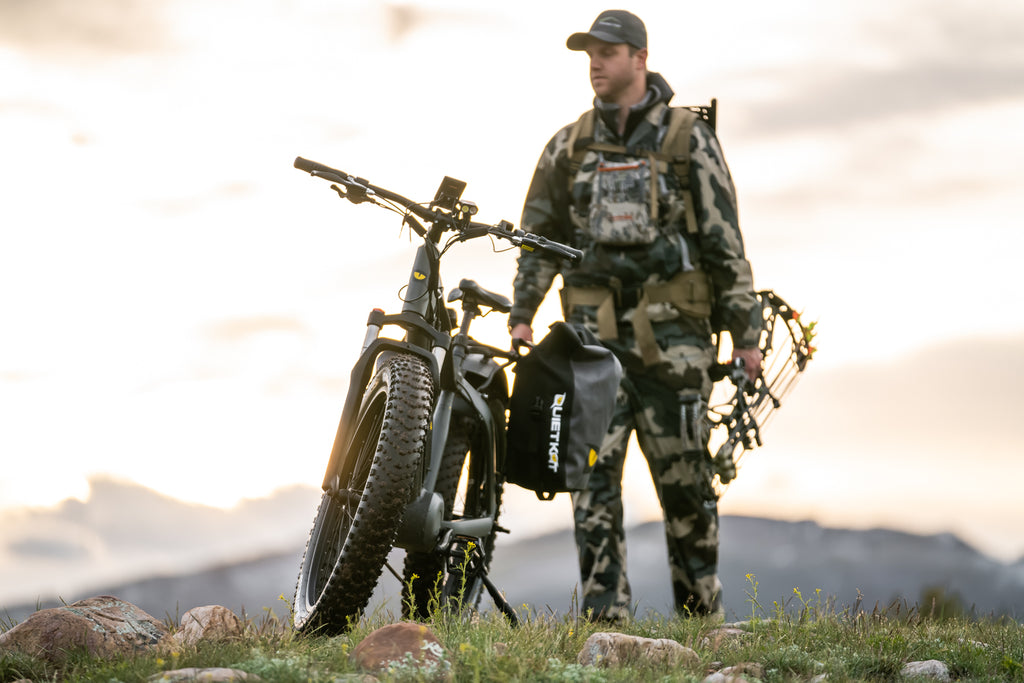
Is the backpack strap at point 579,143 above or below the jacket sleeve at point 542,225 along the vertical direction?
above

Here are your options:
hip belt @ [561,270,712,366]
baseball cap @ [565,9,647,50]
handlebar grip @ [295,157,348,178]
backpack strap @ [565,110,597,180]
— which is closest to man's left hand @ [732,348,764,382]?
hip belt @ [561,270,712,366]

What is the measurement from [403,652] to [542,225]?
3642mm

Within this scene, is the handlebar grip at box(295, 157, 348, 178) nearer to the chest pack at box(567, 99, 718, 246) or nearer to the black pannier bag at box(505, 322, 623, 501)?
the black pannier bag at box(505, 322, 623, 501)

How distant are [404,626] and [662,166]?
369 centimetres

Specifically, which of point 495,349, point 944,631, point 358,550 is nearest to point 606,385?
point 495,349

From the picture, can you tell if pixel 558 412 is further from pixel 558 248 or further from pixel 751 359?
pixel 751 359

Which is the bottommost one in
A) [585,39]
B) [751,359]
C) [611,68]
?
[751,359]

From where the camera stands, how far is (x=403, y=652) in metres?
4.70

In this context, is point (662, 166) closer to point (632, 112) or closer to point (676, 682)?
point (632, 112)

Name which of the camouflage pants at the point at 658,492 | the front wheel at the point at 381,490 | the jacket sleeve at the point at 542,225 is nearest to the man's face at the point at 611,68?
the jacket sleeve at the point at 542,225

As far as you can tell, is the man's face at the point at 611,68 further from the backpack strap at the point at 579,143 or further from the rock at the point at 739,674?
the rock at the point at 739,674

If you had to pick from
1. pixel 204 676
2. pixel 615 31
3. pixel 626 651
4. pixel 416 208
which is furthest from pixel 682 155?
pixel 204 676

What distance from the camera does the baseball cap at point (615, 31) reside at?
7375 millimetres

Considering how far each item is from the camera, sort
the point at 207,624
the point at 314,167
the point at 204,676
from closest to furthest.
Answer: the point at 204,676 → the point at 314,167 → the point at 207,624
